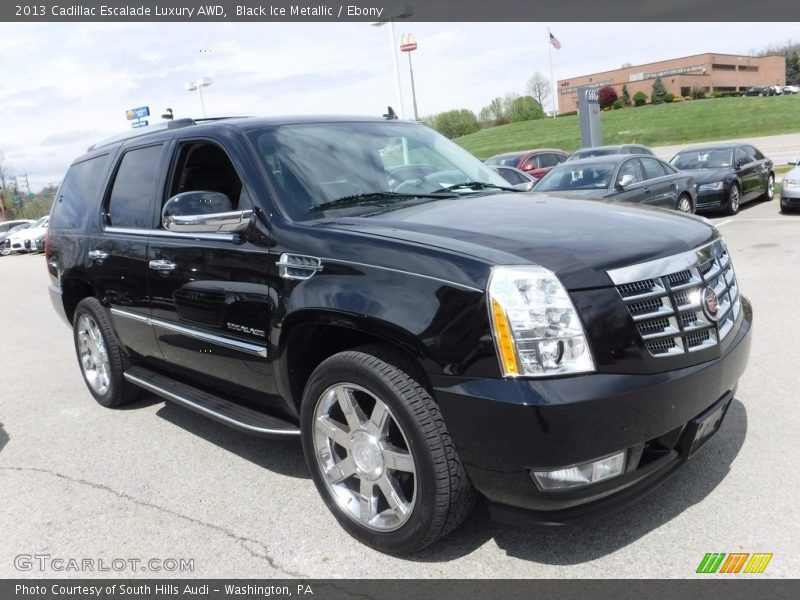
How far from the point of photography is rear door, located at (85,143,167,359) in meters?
4.39

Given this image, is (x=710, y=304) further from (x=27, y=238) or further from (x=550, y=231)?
(x=27, y=238)

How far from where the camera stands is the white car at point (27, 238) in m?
28.4

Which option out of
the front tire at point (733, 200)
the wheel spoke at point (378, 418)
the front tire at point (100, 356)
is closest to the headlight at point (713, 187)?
the front tire at point (733, 200)

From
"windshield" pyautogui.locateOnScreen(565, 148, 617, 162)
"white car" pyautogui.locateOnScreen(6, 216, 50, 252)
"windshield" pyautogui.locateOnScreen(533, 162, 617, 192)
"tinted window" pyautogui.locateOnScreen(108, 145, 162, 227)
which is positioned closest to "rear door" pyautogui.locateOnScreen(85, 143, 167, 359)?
"tinted window" pyautogui.locateOnScreen(108, 145, 162, 227)

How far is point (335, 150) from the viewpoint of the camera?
390 cm

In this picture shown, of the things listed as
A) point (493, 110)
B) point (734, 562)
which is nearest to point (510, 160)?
point (734, 562)

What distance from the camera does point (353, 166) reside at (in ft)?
12.7

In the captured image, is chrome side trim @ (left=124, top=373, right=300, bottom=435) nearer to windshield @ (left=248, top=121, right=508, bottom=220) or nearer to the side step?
the side step

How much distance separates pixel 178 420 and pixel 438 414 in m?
2.97

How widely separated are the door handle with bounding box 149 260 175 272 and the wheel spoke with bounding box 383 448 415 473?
1.84 meters

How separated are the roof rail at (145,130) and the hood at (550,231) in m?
1.62
